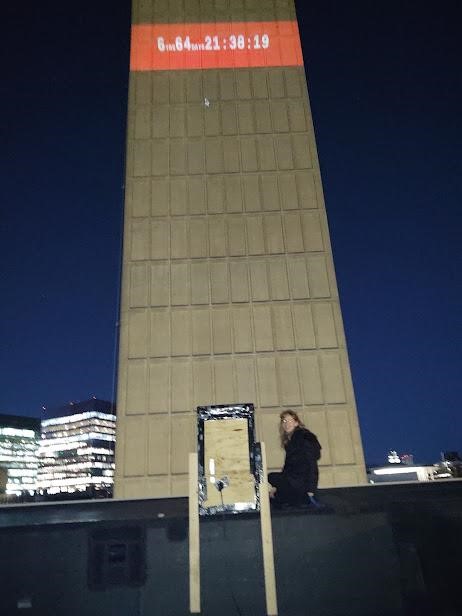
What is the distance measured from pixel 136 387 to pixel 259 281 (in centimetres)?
336

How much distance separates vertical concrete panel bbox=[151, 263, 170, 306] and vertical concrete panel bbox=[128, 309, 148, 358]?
0.38 metres

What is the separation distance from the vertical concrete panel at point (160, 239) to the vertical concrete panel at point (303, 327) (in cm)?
305

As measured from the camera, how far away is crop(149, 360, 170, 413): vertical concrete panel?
877cm

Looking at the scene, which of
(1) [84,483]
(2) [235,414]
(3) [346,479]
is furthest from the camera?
(1) [84,483]

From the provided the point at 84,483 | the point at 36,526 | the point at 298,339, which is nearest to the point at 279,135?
the point at 298,339

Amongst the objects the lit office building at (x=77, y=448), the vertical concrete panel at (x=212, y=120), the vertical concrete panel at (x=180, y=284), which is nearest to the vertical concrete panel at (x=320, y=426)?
the vertical concrete panel at (x=180, y=284)

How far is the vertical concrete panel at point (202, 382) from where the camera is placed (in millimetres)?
8867

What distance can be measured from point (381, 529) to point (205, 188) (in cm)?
832

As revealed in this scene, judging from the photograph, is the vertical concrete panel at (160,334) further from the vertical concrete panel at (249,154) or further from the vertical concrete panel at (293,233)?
the vertical concrete panel at (249,154)

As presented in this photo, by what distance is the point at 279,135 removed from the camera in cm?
1113

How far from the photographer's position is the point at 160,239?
1002 centimetres

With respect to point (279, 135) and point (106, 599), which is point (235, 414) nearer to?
point (106, 599)

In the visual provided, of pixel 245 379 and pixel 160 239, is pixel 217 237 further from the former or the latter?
pixel 245 379

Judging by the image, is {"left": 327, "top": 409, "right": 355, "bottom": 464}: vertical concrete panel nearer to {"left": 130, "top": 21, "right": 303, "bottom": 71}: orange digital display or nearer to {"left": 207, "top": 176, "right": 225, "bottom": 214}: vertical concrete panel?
{"left": 207, "top": 176, "right": 225, "bottom": 214}: vertical concrete panel
